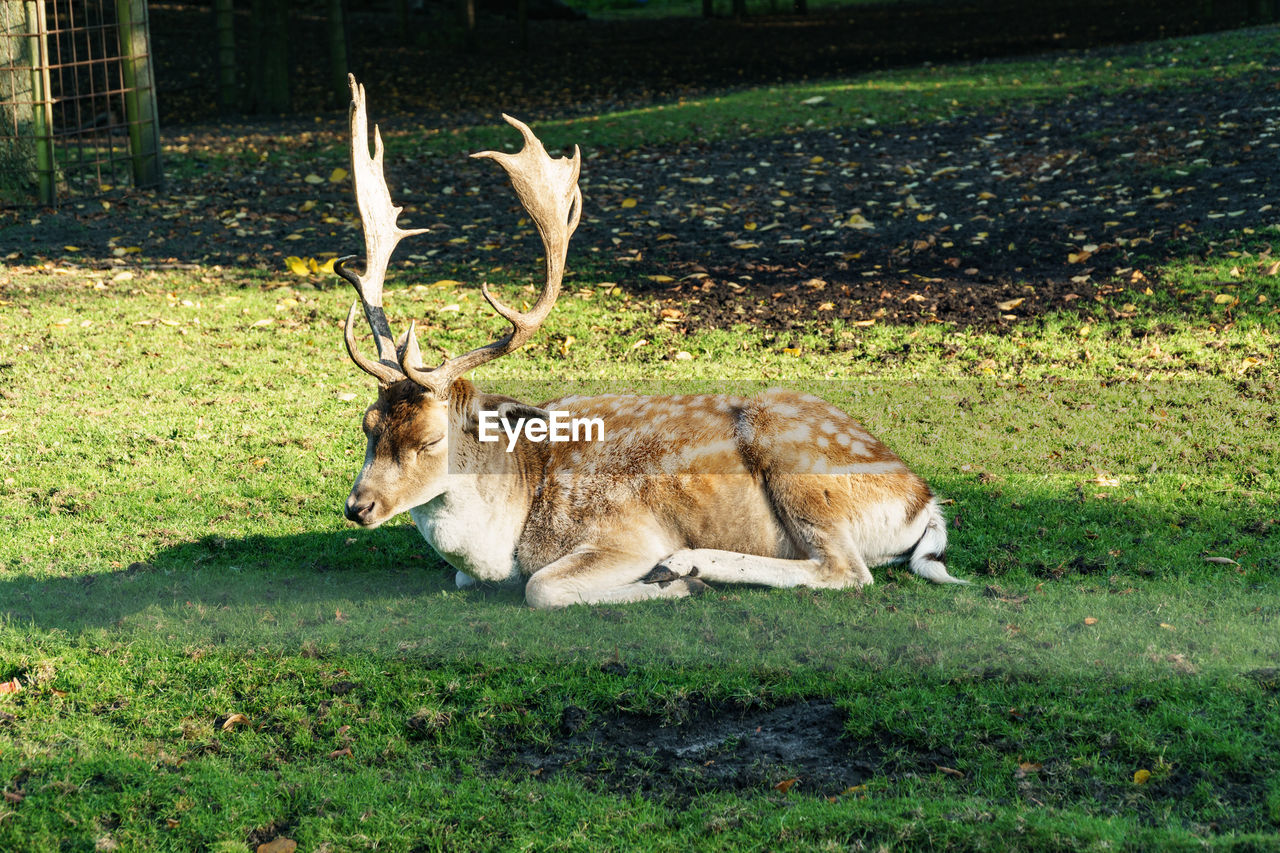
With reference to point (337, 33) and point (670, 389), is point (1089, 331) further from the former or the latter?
point (337, 33)

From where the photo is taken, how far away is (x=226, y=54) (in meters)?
21.5

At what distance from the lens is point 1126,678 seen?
4.98 meters

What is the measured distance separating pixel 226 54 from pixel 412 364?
58.0 feet

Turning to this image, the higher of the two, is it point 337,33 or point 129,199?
point 337,33

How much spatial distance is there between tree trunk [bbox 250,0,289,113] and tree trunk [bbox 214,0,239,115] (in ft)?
1.20

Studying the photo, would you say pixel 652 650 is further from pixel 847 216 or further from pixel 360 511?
pixel 847 216

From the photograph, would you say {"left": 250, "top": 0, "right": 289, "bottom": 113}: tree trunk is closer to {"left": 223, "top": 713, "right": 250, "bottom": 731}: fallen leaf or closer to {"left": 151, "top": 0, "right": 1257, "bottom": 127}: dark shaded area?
{"left": 151, "top": 0, "right": 1257, "bottom": 127}: dark shaded area

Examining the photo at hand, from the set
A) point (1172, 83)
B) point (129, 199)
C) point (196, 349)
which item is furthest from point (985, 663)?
point (1172, 83)

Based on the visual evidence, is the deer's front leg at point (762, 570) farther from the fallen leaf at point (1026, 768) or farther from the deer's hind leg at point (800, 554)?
the fallen leaf at point (1026, 768)

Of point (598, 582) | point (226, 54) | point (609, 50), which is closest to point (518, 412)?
point (598, 582)

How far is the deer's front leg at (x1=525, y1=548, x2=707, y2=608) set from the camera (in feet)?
19.3

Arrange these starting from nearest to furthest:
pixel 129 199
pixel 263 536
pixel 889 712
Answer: pixel 889 712 < pixel 263 536 < pixel 129 199

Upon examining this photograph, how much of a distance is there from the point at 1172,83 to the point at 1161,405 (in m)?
11.9

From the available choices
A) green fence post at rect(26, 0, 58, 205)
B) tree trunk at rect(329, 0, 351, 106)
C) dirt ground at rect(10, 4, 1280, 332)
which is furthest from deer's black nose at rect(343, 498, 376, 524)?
tree trunk at rect(329, 0, 351, 106)
